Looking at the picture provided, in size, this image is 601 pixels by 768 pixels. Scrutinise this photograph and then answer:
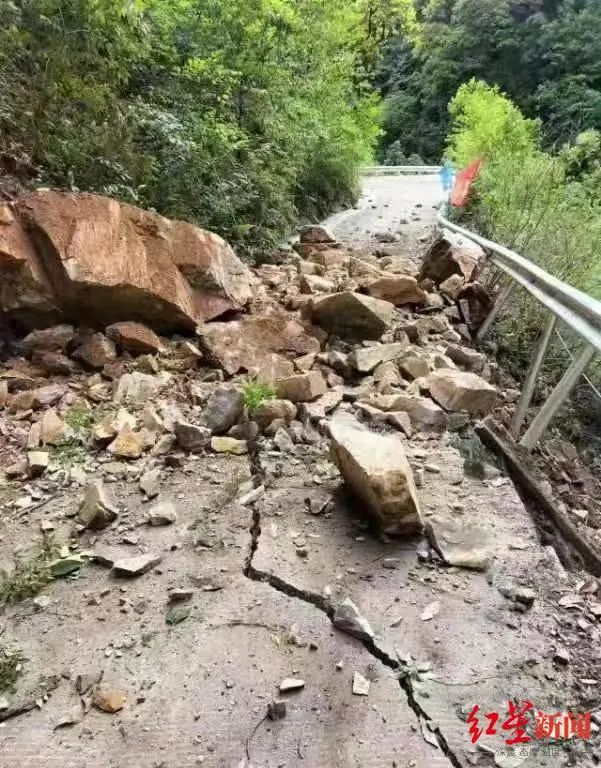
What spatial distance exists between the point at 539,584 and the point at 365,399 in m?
1.45

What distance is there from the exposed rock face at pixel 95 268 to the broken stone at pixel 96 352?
256 millimetres

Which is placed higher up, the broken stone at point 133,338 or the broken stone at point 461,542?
the broken stone at point 461,542

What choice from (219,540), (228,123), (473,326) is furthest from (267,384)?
(228,123)

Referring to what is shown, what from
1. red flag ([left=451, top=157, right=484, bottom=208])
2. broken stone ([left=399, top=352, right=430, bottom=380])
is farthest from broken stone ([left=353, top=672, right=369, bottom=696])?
red flag ([left=451, top=157, right=484, bottom=208])

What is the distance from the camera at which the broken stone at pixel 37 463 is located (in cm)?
Result: 255

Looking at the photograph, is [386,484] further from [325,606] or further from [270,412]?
[270,412]

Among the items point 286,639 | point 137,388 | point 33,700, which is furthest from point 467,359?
point 33,700

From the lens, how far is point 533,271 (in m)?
3.03

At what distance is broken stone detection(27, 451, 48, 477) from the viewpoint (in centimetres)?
255

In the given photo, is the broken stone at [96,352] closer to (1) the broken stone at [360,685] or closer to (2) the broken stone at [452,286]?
(1) the broken stone at [360,685]

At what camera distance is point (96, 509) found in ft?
7.25

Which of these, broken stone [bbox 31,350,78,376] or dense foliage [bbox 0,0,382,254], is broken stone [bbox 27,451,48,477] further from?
dense foliage [bbox 0,0,382,254]

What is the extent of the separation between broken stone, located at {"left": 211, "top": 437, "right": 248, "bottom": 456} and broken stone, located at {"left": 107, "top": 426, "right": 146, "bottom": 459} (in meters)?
0.35

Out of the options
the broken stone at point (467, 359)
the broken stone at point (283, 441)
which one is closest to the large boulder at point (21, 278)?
the broken stone at point (283, 441)
